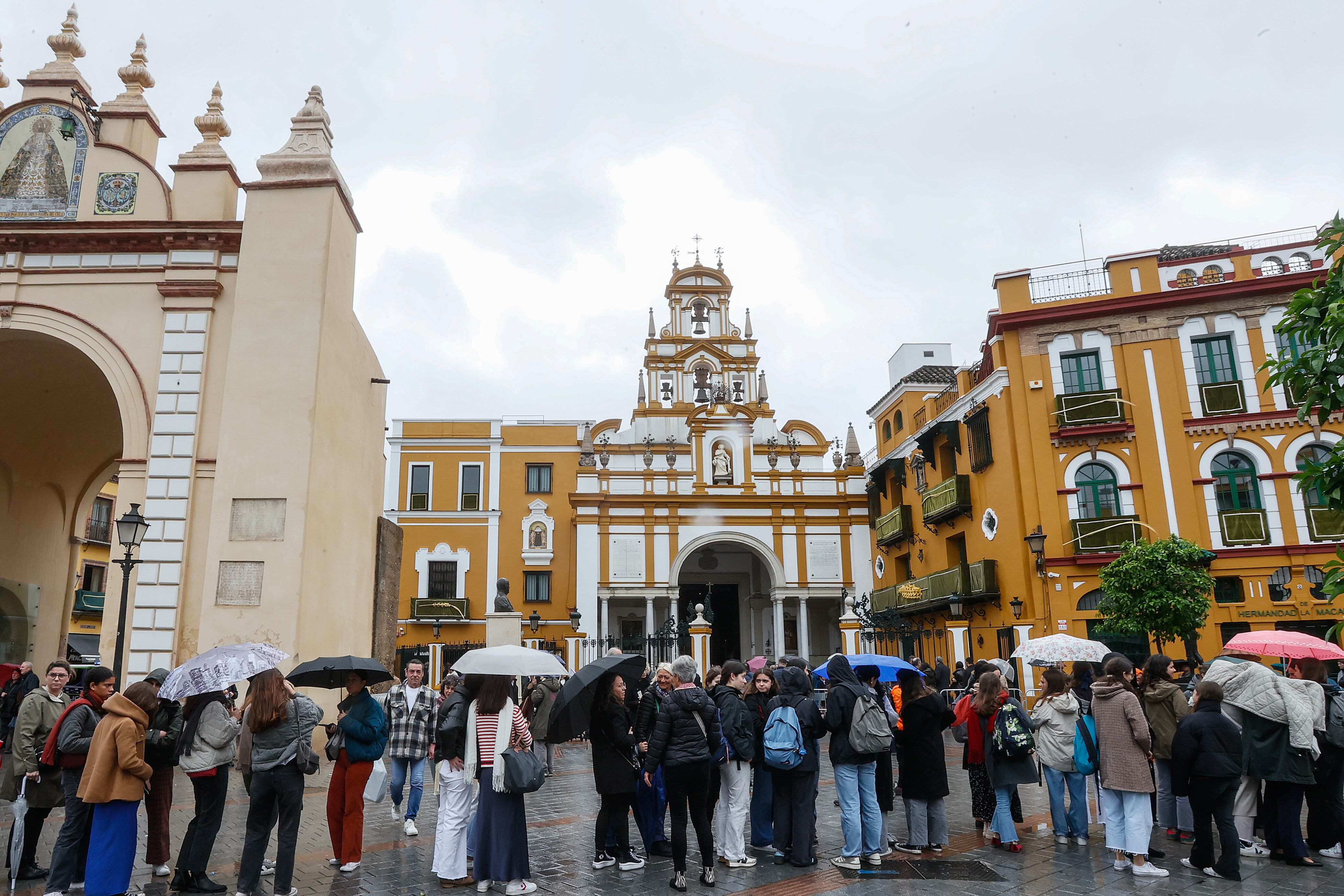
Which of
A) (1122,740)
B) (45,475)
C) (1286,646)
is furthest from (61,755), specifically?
(45,475)

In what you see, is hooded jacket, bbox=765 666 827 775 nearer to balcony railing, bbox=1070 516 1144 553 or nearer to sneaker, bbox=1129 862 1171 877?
sneaker, bbox=1129 862 1171 877

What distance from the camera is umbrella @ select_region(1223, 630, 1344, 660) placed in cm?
762

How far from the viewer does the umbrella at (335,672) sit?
24.3ft

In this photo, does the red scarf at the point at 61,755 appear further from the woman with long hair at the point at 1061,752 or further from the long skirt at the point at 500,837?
the woman with long hair at the point at 1061,752

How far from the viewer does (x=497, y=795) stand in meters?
6.73

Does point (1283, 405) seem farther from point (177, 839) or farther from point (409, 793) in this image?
point (177, 839)

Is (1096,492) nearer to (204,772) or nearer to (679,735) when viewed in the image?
(679,735)

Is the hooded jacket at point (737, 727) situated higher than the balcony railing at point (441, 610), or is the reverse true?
the balcony railing at point (441, 610)

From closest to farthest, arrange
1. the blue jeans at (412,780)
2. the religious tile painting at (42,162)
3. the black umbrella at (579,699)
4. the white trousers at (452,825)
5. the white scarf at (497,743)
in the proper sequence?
the white scarf at (497,743), the white trousers at (452,825), the black umbrella at (579,699), the blue jeans at (412,780), the religious tile painting at (42,162)

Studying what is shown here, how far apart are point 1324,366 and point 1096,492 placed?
49.8 ft

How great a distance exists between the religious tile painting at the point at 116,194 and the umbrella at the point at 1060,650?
1457cm

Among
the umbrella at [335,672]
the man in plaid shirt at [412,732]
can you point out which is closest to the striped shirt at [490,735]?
the umbrella at [335,672]

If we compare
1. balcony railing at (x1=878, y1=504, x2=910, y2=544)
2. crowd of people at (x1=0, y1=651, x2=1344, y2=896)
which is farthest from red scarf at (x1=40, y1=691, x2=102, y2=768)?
balcony railing at (x1=878, y1=504, x2=910, y2=544)

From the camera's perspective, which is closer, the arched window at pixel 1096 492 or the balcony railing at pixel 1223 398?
the balcony railing at pixel 1223 398
